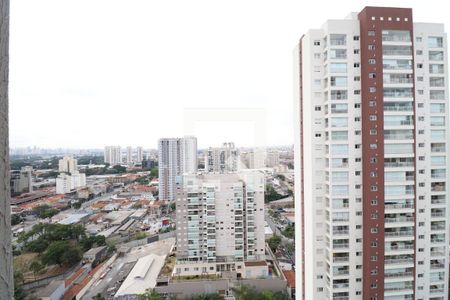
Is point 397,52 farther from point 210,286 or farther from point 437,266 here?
point 210,286

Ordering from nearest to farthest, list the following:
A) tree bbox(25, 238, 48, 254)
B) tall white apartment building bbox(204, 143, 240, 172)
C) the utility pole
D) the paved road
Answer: the utility pole
the paved road
tall white apartment building bbox(204, 143, 240, 172)
tree bbox(25, 238, 48, 254)

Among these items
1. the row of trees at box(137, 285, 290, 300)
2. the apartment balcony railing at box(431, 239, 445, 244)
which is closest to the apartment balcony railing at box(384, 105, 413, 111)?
the apartment balcony railing at box(431, 239, 445, 244)

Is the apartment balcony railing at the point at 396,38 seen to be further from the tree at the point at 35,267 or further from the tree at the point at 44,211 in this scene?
the tree at the point at 44,211

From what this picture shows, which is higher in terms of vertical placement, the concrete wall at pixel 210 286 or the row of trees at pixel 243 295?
the row of trees at pixel 243 295

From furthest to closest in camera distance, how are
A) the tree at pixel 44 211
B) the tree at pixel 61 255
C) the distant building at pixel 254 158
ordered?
1. the tree at pixel 44 211
2. the tree at pixel 61 255
3. the distant building at pixel 254 158

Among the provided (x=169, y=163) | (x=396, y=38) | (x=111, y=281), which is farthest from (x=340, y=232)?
(x=169, y=163)

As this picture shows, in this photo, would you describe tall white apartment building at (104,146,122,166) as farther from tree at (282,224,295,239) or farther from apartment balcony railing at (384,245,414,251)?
apartment balcony railing at (384,245,414,251)

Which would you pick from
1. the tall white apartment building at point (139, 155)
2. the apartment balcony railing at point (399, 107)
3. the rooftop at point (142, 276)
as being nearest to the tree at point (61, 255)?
the rooftop at point (142, 276)

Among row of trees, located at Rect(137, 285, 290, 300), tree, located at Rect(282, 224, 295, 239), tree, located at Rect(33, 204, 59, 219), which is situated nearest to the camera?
row of trees, located at Rect(137, 285, 290, 300)

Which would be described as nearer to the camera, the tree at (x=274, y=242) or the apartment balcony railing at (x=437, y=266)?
the apartment balcony railing at (x=437, y=266)
